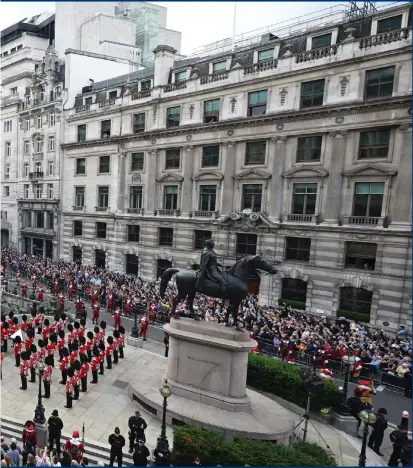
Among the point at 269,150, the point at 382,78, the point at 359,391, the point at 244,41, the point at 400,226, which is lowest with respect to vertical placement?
the point at 359,391

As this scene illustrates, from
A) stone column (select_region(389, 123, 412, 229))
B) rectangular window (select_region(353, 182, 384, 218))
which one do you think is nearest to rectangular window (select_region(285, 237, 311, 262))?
rectangular window (select_region(353, 182, 384, 218))

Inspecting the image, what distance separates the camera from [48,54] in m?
45.2

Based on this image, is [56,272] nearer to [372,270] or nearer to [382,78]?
[372,270]

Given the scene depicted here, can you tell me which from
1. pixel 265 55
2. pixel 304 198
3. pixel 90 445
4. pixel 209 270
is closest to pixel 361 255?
pixel 304 198

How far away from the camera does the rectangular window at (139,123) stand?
37.2m

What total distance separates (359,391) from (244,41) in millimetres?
32292

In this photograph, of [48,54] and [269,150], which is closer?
[269,150]

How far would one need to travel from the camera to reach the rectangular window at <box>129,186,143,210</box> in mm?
37719

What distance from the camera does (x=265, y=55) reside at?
30.3 metres

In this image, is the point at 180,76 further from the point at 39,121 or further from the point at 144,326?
the point at 144,326

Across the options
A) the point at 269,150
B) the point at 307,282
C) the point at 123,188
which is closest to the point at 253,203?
the point at 269,150

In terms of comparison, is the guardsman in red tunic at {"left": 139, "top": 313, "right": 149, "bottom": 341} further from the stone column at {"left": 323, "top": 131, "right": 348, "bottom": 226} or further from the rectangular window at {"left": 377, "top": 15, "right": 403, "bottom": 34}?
the rectangular window at {"left": 377, "top": 15, "right": 403, "bottom": 34}

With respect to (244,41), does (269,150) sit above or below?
below

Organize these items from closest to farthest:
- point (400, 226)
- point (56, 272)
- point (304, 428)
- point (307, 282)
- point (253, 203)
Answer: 1. point (304, 428)
2. point (400, 226)
3. point (307, 282)
4. point (253, 203)
5. point (56, 272)
